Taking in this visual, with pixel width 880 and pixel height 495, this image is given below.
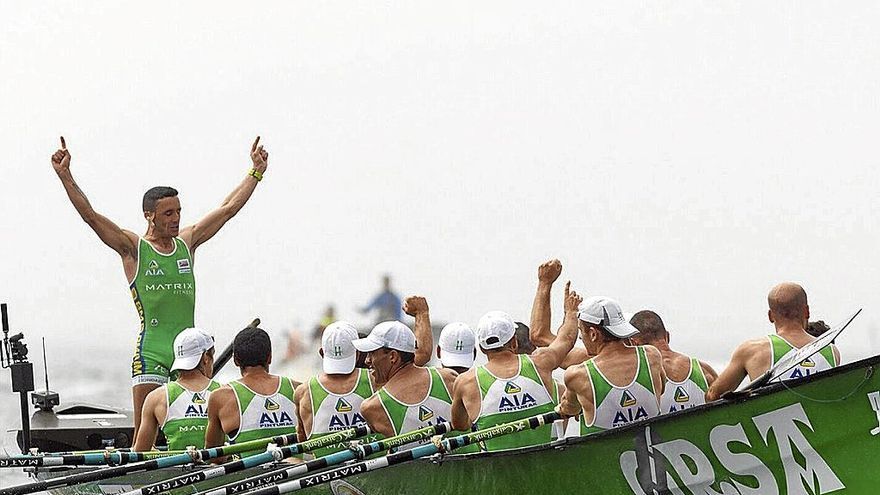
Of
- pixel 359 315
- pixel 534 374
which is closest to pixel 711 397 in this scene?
pixel 534 374

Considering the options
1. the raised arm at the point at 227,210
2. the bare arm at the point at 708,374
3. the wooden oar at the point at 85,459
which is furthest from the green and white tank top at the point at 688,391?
the raised arm at the point at 227,210

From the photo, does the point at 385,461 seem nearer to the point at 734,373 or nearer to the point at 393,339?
the point at 393,339

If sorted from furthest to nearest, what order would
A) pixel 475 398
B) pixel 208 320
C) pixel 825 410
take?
pixel 208 320
pixel 475 398
pixel 825 410

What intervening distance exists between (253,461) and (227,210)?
2.64 metres

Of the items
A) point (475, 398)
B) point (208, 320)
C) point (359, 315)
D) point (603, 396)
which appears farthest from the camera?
point (208, 320)

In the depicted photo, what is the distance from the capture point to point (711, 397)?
5.92m

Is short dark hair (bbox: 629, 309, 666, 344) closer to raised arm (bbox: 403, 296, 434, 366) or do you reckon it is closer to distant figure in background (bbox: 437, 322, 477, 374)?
distant figure in background (bbox: 437, 322, 477, 374)

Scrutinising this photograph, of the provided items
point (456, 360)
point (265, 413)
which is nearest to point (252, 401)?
point (265, 413)

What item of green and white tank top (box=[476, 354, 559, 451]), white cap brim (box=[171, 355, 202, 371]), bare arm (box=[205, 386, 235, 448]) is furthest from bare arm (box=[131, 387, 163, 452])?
green and white tank top (box=[476, 354, 559, 451])

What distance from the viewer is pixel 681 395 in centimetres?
587

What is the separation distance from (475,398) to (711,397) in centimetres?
94

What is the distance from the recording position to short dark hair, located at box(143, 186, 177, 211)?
313 inches

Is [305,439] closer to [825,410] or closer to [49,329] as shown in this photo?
[825,410]

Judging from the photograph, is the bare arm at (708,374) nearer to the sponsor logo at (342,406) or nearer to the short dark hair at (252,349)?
the sponsor logo at (342,406)
